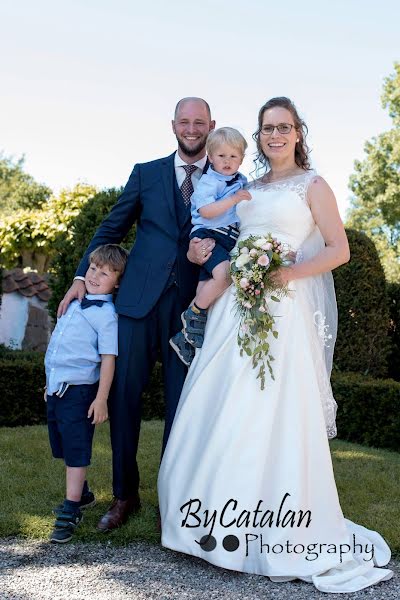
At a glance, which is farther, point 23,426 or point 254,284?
point 23,426

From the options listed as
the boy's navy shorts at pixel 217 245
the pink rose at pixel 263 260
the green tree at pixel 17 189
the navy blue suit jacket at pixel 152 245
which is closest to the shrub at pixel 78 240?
the navy blue suit jacket at pixel 152 245

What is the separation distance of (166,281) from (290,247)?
710 mm

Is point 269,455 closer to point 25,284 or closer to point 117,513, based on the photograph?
point 117,513

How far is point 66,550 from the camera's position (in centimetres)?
377

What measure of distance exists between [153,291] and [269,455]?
1.08 m

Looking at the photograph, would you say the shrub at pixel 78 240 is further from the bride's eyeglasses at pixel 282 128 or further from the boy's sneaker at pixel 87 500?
the bride's eyeglasses at pixel 282 128

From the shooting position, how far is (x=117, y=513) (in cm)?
413

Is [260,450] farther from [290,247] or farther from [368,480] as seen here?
[368,480]

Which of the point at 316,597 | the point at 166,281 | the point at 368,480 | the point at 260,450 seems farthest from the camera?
the point at 368,480

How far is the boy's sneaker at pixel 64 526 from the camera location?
387cm

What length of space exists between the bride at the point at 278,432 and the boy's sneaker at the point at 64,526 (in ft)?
1.62

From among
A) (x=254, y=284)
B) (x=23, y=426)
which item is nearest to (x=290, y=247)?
(x=254, y=284)

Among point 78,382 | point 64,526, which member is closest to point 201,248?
point 78,382

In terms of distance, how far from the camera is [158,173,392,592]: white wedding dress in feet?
11.5
